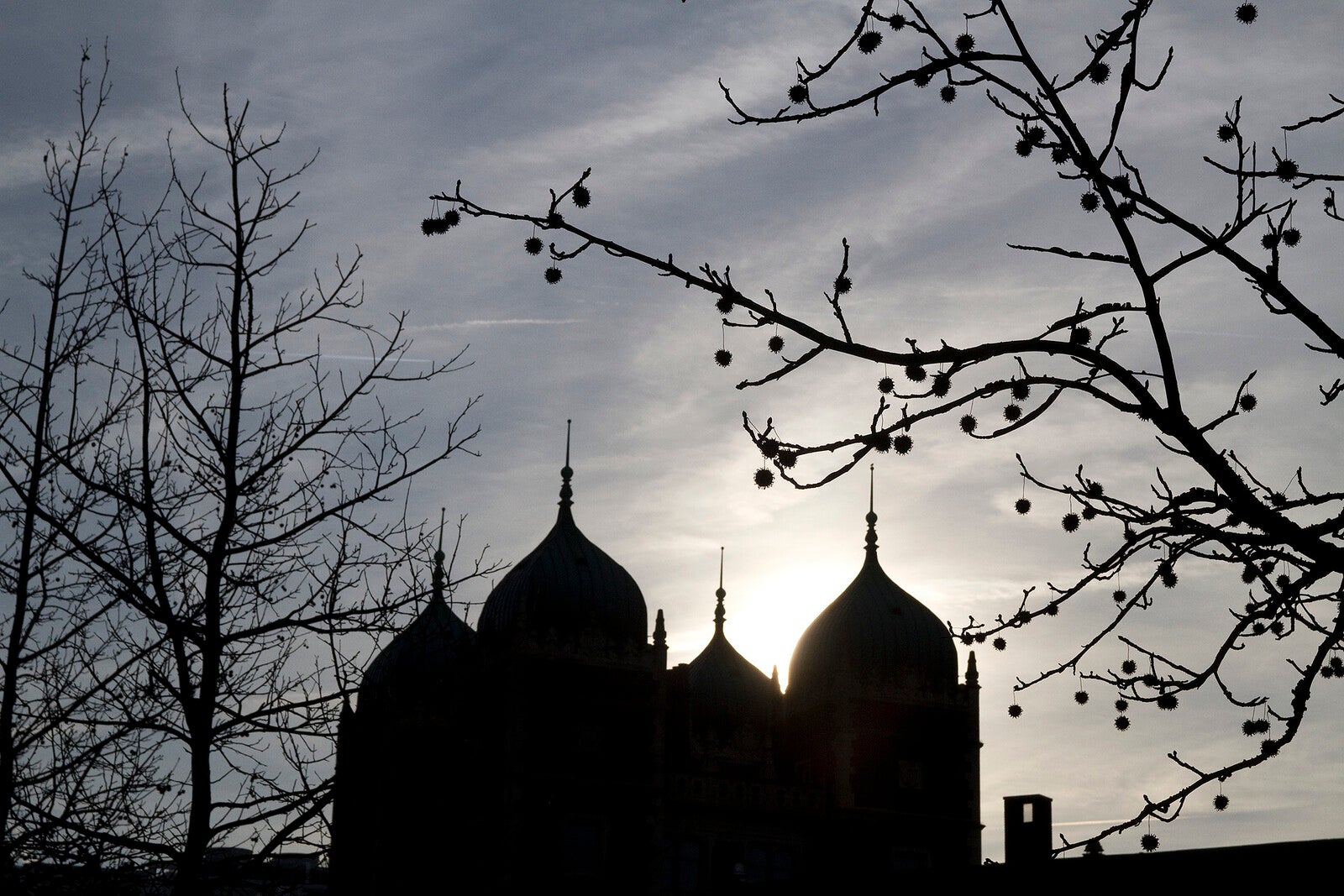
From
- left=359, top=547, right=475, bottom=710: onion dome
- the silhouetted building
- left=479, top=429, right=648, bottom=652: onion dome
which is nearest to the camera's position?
left=359, top=547, right=475, bottom=710: onion dome

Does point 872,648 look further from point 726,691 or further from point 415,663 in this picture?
point 415,663

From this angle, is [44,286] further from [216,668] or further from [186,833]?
[186,833]

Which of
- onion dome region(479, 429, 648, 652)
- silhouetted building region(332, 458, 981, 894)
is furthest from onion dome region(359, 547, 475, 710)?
onion dome region(479, 429, 648, 652)

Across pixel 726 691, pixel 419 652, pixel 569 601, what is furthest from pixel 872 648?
pixel 419 652

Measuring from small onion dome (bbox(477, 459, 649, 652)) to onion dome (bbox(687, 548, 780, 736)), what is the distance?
13.1ft

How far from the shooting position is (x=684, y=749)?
44.0 metres

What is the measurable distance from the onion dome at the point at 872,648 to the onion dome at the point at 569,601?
20.3 ft

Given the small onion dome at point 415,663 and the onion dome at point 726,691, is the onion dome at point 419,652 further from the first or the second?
the onion dome at point 726,691

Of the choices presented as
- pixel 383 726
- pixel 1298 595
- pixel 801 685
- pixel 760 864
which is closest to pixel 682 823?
pixel 760 864

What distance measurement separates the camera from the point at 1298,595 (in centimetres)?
889

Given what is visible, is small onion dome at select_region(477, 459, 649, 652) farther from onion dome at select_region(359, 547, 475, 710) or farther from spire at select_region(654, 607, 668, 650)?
onion dome at select_region(359, 547, 475, 710)

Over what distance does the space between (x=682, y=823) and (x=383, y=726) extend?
28619 mm

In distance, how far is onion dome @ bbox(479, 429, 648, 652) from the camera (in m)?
40.9

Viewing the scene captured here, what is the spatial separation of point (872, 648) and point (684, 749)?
597 centimetres
